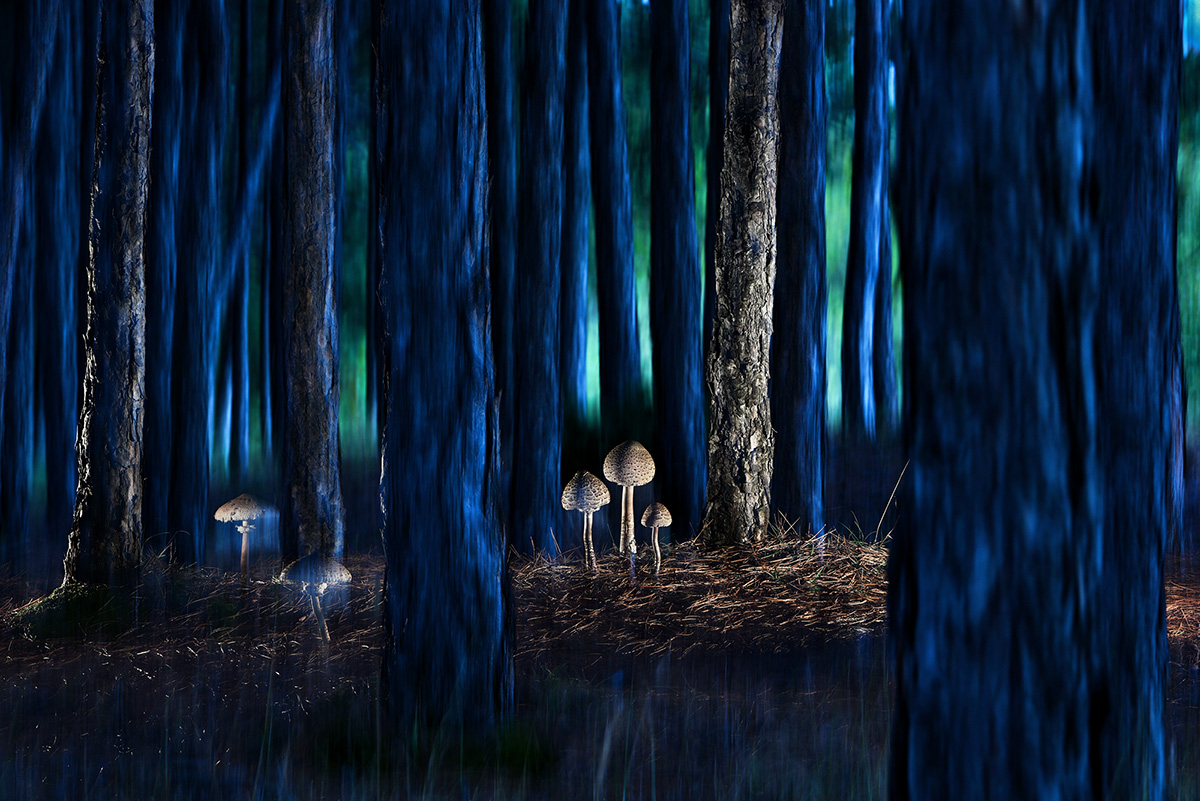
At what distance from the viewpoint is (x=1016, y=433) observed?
1746 millimetres

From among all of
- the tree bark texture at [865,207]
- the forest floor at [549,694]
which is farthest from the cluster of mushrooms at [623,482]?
the tree bark texture at [865,207]

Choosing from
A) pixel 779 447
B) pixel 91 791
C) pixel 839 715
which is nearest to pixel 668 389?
pixel 779 447

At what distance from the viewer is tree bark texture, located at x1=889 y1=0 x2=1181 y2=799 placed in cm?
174

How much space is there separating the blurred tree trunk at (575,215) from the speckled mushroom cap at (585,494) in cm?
235

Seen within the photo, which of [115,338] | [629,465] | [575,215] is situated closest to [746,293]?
[629,465]

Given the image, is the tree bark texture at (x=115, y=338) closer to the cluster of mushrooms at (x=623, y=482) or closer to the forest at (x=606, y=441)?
the forest at (x=606, y=441)

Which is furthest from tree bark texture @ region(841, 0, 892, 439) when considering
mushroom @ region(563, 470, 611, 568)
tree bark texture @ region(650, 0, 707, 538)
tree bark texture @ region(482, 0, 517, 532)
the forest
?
mushroom @ region(563, 470, 611, 568)

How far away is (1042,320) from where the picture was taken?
5.72 feet

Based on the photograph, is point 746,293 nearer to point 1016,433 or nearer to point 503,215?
point 503,215

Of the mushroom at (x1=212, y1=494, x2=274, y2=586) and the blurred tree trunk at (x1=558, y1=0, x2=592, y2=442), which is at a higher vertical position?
the blurred tree trunk at (x1=558, y1=0, x2=592, y2=442)

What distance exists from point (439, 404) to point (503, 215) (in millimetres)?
3912

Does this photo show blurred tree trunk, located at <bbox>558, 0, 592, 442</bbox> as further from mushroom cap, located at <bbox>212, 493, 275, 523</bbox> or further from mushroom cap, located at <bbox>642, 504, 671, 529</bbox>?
mushroom cap, located at <bbox>212, 493, 275, 523</bbox>

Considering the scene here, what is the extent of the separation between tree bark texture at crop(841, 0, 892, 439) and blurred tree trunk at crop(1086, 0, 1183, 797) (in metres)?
9.78

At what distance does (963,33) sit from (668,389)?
5188 mm
